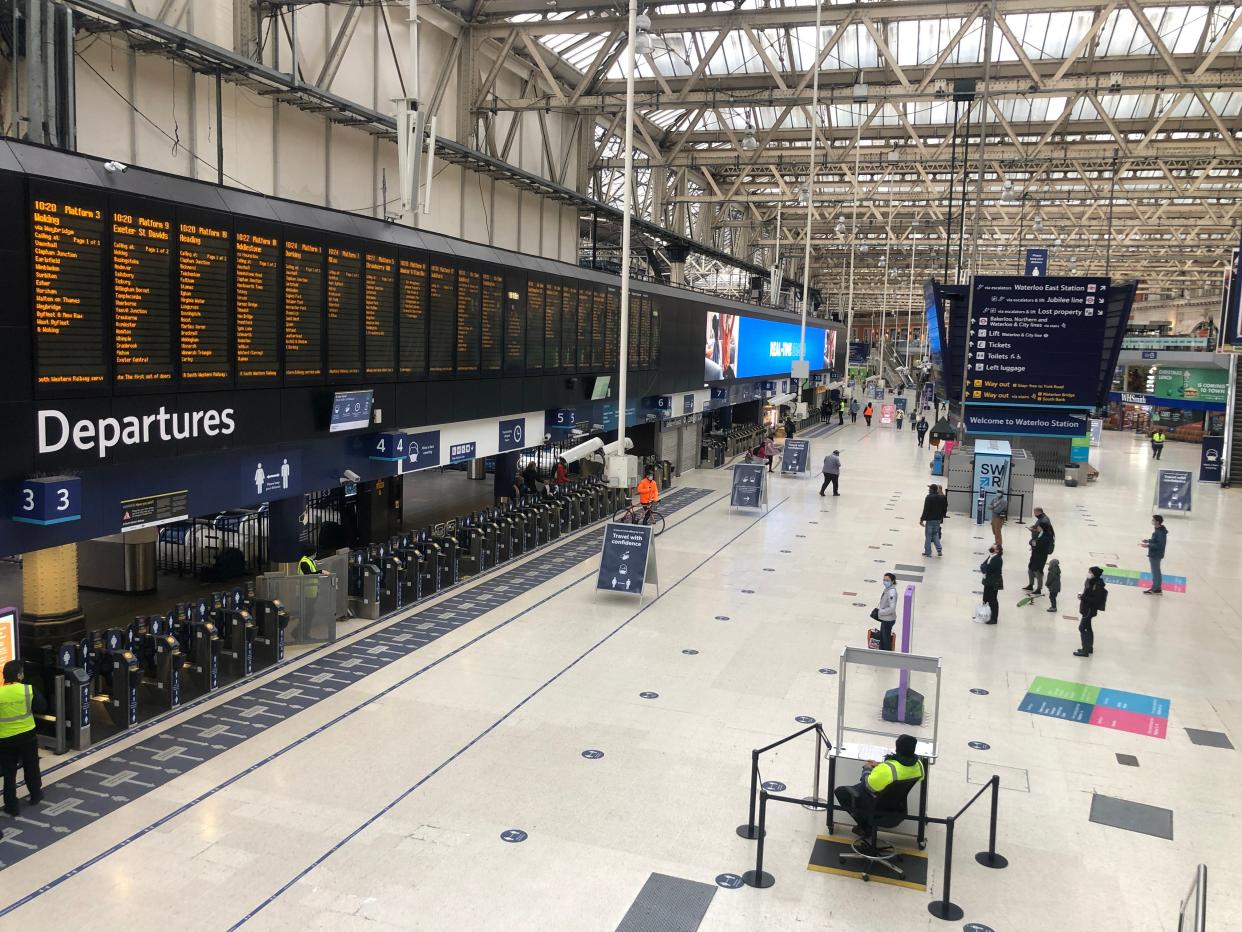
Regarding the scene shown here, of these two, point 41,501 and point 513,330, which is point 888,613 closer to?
point 513,330

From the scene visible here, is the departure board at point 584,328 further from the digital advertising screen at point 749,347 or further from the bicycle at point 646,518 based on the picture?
the digital advertising screen at point 749,347

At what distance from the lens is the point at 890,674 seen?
805 centimetres

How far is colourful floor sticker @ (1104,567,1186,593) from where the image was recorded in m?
15.3

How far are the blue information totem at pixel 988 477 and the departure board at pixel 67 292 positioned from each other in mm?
18296

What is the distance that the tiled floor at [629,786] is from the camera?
600 centimetres

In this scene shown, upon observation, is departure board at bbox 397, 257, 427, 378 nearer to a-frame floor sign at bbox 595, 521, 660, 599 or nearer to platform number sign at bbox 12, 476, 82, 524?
a-frame floor sign at bbox 595, 521, 660, 599

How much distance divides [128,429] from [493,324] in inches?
290

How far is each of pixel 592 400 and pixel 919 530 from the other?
7.24 metres

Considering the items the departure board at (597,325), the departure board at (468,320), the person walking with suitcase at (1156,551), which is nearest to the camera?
the departure board at (468,320)

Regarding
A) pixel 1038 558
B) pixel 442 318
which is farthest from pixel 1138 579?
pixel 442 318

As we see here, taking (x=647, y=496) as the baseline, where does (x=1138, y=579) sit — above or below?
below

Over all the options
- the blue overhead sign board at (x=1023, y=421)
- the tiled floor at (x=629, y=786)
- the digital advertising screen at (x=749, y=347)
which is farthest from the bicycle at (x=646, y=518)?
the digital advertising screen at (x=749, y=347)

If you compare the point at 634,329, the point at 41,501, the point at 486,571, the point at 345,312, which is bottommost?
the point at 486,571

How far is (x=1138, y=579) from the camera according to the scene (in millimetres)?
15828
